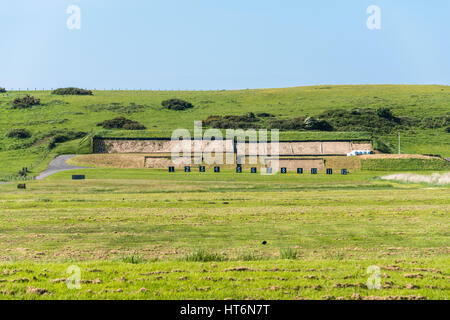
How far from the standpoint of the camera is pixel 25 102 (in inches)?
6619

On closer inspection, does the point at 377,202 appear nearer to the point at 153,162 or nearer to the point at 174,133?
the point at 153,162

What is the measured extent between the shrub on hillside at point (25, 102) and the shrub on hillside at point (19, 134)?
113 feet

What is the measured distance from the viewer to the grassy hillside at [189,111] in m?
123

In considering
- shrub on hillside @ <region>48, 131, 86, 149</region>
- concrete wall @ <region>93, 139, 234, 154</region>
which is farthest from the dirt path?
shrub on hillside @ <region>48, 131, 86, 149</region>

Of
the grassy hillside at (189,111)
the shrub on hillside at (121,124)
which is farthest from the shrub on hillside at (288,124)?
the shrub on hillside at (121,124)

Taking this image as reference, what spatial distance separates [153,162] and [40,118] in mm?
64625

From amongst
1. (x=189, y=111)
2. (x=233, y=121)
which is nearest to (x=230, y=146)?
(x=233, y=121)

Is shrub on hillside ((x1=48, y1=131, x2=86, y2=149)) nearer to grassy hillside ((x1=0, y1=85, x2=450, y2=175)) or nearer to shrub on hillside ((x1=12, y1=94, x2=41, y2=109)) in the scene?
grassy hillside ((x1=0, y1=85, x2=450, y2=175))

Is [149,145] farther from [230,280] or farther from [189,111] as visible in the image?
[230,280]

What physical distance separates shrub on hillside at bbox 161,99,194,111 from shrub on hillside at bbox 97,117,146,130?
27223 mm

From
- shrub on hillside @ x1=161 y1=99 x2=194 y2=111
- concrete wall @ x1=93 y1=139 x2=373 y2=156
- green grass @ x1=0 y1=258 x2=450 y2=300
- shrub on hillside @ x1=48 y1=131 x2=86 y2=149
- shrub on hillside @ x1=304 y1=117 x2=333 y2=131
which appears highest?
shrub on hillside @ x1=161 y1=99 x2=194 y2=111

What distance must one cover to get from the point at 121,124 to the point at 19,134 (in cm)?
2696

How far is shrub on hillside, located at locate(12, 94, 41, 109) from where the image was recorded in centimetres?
16538

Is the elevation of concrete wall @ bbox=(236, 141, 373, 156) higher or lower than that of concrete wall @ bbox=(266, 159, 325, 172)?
higher
